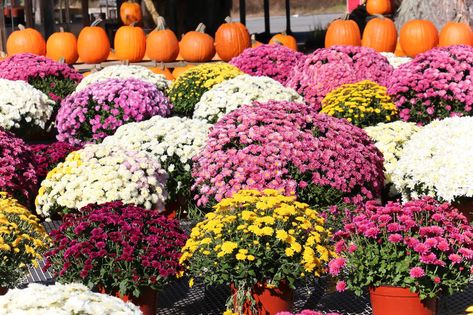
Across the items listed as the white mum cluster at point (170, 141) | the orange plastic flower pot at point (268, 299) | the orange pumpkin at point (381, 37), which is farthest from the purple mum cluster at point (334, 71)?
the orange plastic flower pot at point (268, 299)

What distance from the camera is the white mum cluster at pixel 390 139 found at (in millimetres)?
9078

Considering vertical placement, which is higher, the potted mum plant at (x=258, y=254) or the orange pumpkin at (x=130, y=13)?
the orange pumpkin at (x=130, y=13)

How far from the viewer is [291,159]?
7539 mm

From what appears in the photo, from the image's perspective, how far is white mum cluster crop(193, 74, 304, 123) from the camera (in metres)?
10.5

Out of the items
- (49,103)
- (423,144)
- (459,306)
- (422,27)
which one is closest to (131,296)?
(459,306)

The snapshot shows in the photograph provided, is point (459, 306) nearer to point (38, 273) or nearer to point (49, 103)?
point (38, 273)

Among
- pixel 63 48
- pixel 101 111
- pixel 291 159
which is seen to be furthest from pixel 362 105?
pixel 63 48

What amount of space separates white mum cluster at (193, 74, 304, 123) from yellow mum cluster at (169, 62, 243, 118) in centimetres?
117

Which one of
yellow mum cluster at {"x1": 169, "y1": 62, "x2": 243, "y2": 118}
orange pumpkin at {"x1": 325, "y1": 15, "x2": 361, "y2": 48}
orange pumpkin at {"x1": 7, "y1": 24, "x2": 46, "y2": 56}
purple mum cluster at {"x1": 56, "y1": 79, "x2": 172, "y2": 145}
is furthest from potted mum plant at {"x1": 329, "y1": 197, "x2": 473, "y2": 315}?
orange pumpkin at {"x1": 7, "y1": 24, "x2": 46, "y2": 56}

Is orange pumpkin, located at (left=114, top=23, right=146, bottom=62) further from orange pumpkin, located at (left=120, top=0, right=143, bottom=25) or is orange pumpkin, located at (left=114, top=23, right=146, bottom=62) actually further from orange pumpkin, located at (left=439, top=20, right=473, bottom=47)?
orange pumpkin, located at (left=120, top=0, right=143, bottom=25)

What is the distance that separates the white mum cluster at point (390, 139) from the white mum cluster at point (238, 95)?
1.32 m

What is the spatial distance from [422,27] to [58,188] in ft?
28.5

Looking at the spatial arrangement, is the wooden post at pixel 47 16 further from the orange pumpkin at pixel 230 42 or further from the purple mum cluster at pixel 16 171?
the purple mum cluster at pixel 16 171

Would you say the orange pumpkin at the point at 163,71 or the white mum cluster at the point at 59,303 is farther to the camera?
the orange pumpkin at the point at 163,71
